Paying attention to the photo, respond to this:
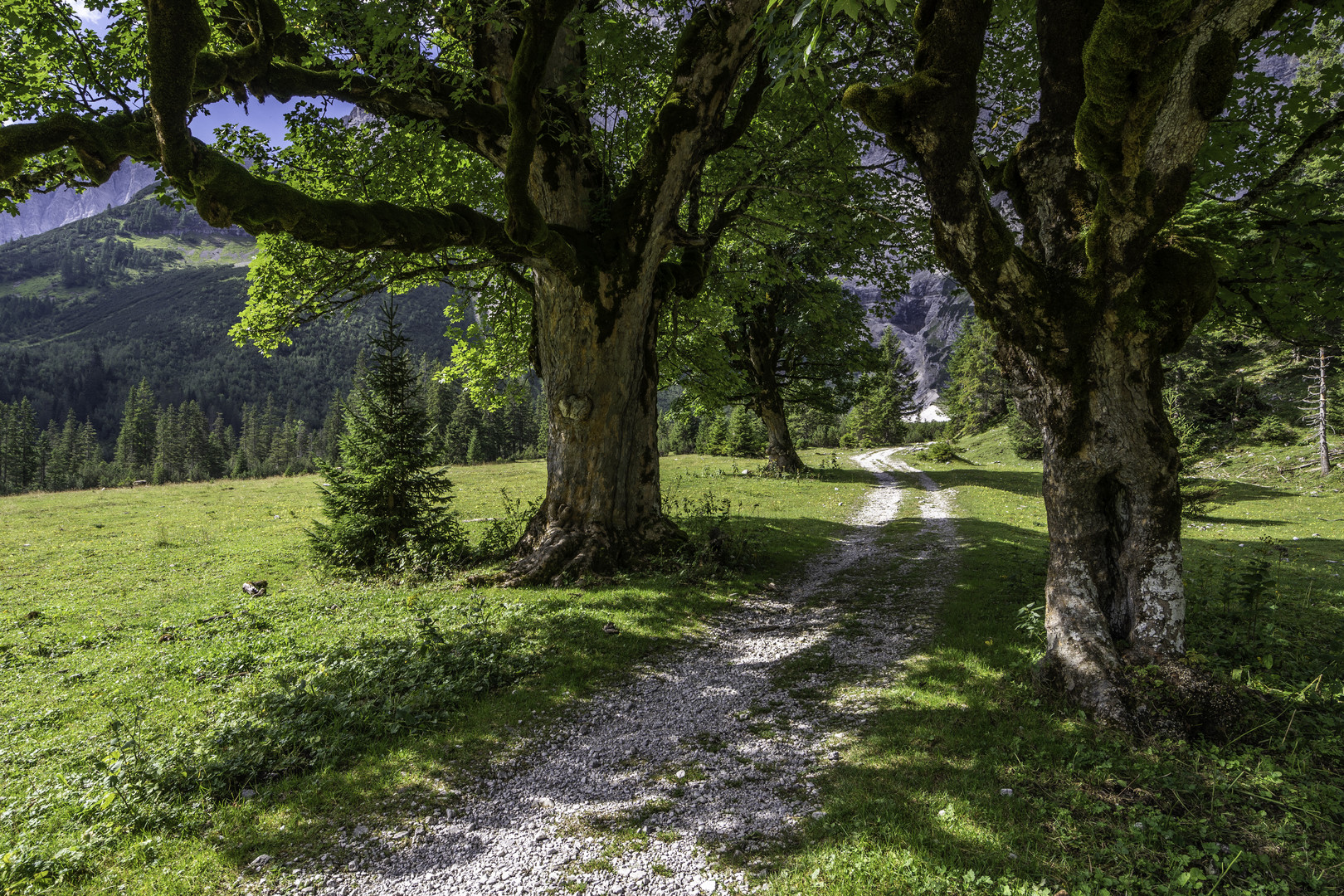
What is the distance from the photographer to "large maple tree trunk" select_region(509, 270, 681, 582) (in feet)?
34.6

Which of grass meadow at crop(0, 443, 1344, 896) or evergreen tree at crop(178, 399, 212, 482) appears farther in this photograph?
evergreen tree at crop(178, 399, 212, 482)

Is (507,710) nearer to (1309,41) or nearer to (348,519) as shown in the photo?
(348,519)

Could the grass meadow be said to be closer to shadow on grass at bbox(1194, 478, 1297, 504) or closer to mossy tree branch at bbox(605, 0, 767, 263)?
mossy tree branch at bbox(605, 0, 767, 263)

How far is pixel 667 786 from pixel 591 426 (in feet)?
22.8

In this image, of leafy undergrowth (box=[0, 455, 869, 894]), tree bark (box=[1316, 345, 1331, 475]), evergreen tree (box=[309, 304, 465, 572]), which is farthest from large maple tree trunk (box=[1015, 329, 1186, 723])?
tree bark (box=[1316, 345, 1331, 475])

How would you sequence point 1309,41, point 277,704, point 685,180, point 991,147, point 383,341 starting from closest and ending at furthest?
point 277,704 < point 1309,41 < point 685,180 < point 991,147 < point 383,341

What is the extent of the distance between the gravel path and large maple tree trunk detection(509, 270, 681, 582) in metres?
3.43

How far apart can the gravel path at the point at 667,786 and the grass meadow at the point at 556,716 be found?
30cm

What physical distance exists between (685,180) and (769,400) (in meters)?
19.1

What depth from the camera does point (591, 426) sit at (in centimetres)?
1067

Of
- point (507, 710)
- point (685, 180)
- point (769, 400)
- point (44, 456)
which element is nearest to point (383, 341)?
point (685, 180)

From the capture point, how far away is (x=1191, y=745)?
4.66m

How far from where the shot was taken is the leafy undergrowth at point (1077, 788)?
343 centimetres

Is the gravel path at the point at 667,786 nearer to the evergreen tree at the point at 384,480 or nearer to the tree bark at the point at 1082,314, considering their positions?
the tree bark at the point at 1082,314
